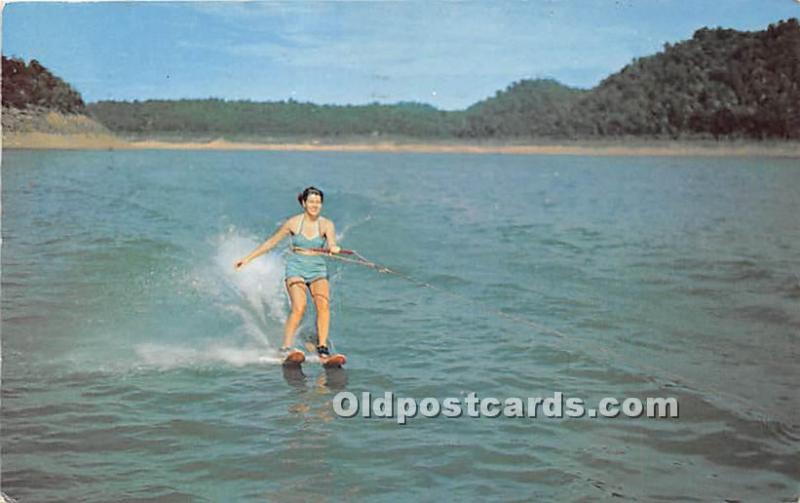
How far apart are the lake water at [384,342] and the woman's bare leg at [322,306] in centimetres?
32

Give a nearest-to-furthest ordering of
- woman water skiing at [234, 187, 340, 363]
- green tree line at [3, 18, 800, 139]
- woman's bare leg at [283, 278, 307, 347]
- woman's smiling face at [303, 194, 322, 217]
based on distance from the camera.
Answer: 1. woman's smiling face at [303, 194, 322, 217]
2. woman water skiing at [234, 187, 340, 363]
3. woman's bare leg at [283, 278, 307, 347]
4. green tree line at [3, 18, 800, 139]

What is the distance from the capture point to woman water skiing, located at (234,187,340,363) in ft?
21.9

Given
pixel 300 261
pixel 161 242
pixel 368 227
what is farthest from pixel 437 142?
pixel 300 261

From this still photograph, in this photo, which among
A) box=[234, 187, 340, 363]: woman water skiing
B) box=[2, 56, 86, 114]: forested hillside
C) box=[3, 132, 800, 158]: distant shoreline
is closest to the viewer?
box=[234, 187, 340, 363]: woman water skiing

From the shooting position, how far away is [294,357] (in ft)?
22.2

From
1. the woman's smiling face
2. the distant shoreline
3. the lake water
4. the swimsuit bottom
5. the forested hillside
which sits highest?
the forested hillside

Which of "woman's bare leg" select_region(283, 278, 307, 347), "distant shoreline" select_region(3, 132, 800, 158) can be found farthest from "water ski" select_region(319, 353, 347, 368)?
"distant shoreline" select_region(3, 132, 800, 158)

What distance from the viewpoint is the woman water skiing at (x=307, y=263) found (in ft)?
21.9

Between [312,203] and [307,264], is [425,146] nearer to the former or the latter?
[307,264]

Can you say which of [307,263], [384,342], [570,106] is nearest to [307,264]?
[307,263]

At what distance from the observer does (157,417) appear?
599cm

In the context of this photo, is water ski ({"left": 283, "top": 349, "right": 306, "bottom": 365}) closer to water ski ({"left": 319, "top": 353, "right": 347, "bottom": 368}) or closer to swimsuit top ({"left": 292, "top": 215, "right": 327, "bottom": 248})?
water ski ({"left": 319, "top": 353, "right": 347, "bottom": 368})

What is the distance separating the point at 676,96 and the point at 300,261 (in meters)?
8.12

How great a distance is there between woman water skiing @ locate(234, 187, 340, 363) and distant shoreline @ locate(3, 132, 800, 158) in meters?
3.83
